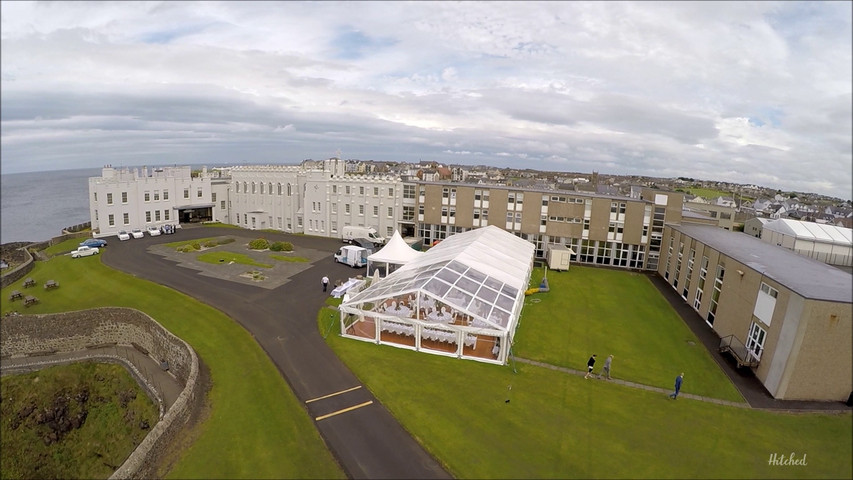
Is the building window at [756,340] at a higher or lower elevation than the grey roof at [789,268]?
lower

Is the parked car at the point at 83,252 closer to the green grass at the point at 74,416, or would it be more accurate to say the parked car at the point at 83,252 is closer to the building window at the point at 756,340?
the green grass at the point at 74,416

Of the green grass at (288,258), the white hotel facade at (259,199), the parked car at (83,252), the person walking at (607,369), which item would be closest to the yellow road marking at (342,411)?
the person walking at (607,369)

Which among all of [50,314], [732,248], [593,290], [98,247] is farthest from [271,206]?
[732,248]

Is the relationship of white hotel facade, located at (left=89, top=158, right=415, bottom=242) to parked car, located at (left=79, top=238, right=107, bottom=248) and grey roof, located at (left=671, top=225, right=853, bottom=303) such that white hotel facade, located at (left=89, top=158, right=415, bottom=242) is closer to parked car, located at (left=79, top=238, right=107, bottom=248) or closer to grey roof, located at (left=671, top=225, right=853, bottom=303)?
parked car, located at (left=79, top=238, right=107, bottom=248)

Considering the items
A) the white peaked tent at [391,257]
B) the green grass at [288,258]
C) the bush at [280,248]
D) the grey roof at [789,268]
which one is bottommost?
the green grass at [288,258]

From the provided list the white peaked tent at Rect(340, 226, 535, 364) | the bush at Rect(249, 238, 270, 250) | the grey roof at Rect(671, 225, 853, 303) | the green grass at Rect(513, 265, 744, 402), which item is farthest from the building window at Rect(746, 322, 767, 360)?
the bush at Rect(249, 238, 270, 250)

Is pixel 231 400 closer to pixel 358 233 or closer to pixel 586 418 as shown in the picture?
pixel 586 418
